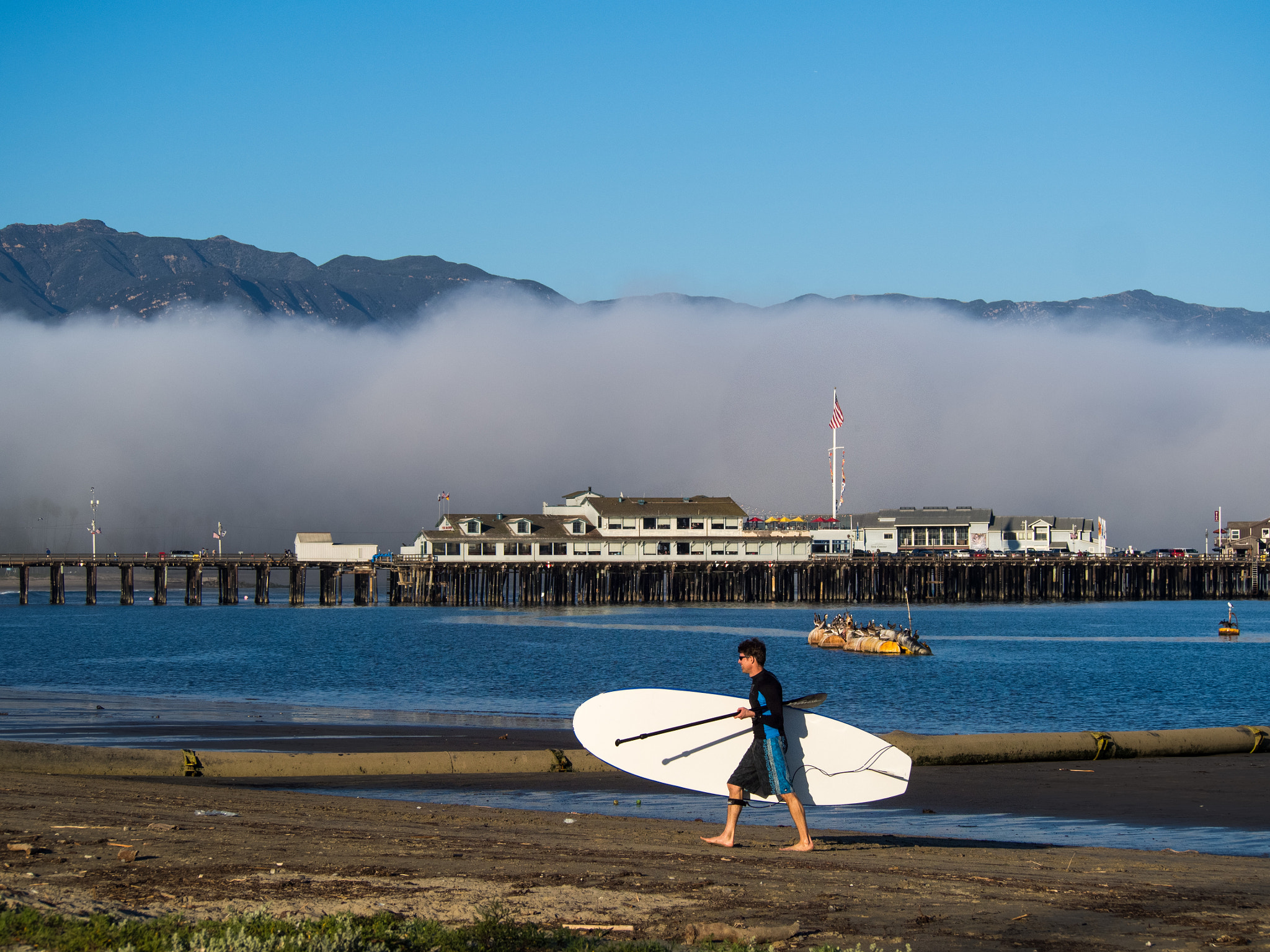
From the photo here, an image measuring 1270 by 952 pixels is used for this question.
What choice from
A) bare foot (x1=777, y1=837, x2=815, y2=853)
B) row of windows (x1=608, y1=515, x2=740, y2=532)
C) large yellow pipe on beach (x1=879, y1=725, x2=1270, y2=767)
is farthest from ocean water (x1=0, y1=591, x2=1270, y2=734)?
row of windows (x1=608, y1=515, x2=740, y2=532)

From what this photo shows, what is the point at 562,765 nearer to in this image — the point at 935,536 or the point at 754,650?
the point at 754,650

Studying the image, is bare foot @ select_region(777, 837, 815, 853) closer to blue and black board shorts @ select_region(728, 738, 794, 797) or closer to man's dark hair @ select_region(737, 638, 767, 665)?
blue and black board shorts @ select_region(728, 738, 794, 797)

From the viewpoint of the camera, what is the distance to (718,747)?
1301 cm

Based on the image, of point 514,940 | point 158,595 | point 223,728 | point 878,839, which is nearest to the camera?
point 514,940

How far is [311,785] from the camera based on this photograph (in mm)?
17609

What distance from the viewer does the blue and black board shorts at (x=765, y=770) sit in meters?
11.5

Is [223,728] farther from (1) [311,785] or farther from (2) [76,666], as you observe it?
(2) [76,666]

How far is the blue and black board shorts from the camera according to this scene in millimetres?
11531

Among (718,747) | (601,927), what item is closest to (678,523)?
(718,747)

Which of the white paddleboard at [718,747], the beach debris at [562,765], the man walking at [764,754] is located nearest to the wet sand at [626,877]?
the man walking at [764,754]

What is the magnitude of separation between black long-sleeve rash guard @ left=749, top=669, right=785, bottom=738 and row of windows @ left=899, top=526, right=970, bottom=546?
5289 inches

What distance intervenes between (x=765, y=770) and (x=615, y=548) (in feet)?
328

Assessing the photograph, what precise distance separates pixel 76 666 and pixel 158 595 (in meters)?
69.1

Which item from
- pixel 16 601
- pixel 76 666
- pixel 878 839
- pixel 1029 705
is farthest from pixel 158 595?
pixel 878 839
